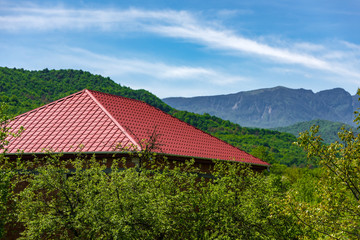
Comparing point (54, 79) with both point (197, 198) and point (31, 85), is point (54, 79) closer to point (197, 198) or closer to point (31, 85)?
point (31, 85)

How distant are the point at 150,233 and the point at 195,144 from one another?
830cm

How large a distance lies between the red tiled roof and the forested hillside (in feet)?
141

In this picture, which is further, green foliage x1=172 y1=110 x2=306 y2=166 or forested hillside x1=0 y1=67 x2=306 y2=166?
green foliage x1=172 y1=110 x2=306 y2=166

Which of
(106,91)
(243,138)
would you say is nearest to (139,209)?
(106,91)

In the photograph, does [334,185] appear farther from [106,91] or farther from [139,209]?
[106,91]

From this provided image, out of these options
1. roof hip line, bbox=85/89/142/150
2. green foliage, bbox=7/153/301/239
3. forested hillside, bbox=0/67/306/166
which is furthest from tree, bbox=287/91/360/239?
forested hillside, bbox=0/67/306/166

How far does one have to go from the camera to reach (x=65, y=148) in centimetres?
1457

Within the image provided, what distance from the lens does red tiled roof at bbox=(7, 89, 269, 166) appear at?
14.8 metres

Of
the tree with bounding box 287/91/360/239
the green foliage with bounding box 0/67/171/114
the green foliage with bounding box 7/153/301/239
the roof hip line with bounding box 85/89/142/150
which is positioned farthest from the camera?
the green foliage with bounding box 0/67/171/114

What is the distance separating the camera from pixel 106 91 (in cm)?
8156

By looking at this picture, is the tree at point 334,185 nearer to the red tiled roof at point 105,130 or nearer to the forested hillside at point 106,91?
the red tiled roof at point 105,130

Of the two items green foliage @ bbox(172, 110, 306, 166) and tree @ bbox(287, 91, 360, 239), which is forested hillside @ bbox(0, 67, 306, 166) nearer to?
green foliage @ bbox(172, 110, 306, 166)

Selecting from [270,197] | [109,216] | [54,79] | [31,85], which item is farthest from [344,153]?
[54,79]

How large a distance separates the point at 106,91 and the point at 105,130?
→ 223ft
